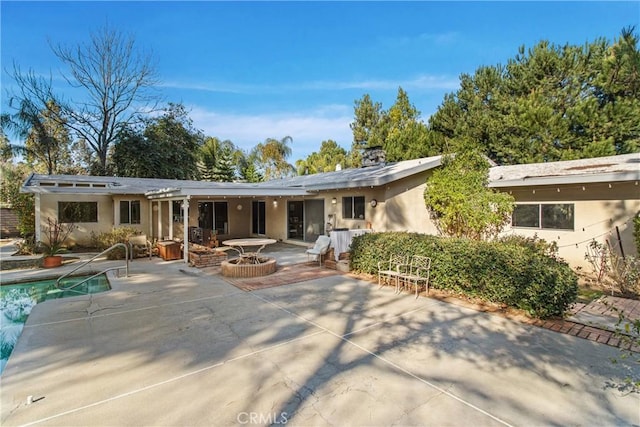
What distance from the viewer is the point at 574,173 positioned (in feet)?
28.4

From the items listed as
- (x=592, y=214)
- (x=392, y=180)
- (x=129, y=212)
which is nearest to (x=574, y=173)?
(x=592, y=214)

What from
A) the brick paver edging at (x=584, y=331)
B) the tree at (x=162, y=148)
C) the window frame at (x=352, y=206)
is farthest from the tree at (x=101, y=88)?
the brick paver edging at (x=584, y=331)

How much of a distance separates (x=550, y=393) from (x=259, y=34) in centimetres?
1557

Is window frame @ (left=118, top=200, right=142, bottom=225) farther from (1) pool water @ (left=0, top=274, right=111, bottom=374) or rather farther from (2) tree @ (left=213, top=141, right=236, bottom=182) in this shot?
(2) tree @ (left=213, top=141, right=236, bottom=182)

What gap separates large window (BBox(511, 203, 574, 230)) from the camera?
8.97 metres

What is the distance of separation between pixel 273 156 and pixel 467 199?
28.1 metres

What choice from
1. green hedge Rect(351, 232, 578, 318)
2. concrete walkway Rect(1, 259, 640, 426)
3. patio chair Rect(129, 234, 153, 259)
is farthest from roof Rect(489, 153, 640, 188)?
patio chair Rect(129, 234, 153, 259)

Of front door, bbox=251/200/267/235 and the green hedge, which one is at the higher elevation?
front door, bbox=251/200/267/235

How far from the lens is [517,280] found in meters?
5.81

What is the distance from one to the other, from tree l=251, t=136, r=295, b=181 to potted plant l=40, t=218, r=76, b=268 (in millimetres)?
22944

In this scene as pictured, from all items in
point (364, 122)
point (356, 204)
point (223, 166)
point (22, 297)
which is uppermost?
point (364, 122)

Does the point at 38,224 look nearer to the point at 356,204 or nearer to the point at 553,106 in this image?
the point at 356,204

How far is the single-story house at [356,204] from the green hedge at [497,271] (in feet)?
9.67

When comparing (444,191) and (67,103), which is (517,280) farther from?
(67,103)
